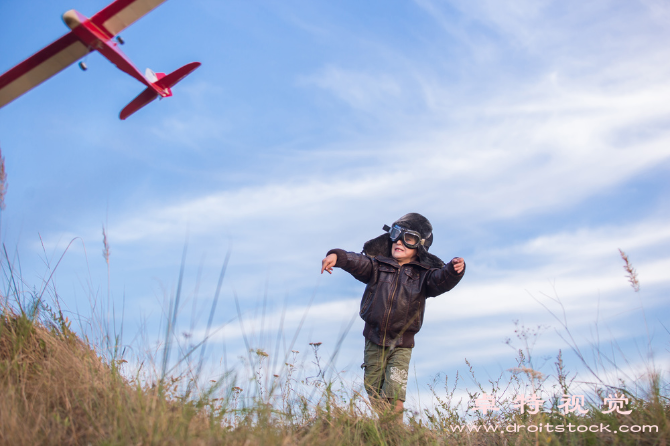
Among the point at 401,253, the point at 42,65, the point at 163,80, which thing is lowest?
the point at 401,253

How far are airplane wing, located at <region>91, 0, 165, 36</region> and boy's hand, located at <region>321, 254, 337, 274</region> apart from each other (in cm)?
511

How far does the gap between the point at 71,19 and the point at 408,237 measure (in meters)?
6.27

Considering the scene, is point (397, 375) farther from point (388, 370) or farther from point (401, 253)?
point (401, 253)

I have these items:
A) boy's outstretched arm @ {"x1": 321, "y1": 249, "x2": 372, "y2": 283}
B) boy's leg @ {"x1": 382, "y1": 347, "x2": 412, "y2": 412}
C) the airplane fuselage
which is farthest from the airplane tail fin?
boy's leg @ {"x1": 382, "y1": 347, "x2": 412, "y2": 412}

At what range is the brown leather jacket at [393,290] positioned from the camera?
17.9 ft

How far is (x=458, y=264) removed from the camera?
5.38 meters

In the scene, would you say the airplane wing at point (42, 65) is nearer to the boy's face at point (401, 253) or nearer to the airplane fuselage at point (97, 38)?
the airplane fuselage at point (97, 38)

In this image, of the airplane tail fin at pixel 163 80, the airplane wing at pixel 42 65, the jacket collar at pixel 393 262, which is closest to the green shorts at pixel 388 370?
the jacket collar at pixel 393 262

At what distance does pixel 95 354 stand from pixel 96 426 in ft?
4.28

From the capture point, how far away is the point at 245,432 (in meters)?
2.74

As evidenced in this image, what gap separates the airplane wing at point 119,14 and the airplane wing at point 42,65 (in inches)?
21.2

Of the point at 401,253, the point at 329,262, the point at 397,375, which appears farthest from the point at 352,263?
the point at 397,375

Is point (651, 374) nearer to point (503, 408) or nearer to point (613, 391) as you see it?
point (613, 391)

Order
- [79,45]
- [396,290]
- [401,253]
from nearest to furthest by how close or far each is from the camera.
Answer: [396,290] → [401,253] → [79,45]
